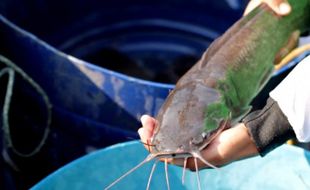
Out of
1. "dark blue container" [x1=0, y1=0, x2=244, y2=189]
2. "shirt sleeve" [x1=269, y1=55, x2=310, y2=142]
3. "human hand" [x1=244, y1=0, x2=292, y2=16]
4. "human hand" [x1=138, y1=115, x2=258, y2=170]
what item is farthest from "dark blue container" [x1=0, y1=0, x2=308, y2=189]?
"shirt sleeve" [x1=269, y1=55, x2=310, y2=142]

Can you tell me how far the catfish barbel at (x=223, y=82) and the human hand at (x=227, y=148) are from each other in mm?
17

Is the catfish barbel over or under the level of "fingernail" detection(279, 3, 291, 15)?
under

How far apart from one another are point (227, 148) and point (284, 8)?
1.87ft

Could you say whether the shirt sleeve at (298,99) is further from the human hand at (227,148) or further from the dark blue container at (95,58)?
the dark blue container at (95,58)

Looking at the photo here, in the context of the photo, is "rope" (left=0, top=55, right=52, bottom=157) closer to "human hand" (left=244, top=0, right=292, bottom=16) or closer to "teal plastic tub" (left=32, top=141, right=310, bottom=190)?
"teal plastic tub" (left=32, top=141, right=310, bottom=190)

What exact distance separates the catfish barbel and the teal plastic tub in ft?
0.35

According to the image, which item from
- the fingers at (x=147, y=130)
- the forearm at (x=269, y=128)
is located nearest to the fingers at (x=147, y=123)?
the fingers at (x=147, y=130)

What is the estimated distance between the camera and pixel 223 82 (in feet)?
4.66

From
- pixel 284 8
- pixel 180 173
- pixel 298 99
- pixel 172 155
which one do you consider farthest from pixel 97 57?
pixel 298 99

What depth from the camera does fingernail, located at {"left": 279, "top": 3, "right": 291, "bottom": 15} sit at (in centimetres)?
155

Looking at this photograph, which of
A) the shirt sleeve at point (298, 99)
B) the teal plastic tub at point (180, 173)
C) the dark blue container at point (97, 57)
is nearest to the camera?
the shirt sleeve at point (298, 99)

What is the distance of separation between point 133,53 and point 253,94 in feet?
3.59

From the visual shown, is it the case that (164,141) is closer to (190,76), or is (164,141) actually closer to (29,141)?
(190,76)

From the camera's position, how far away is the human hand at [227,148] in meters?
1.11
